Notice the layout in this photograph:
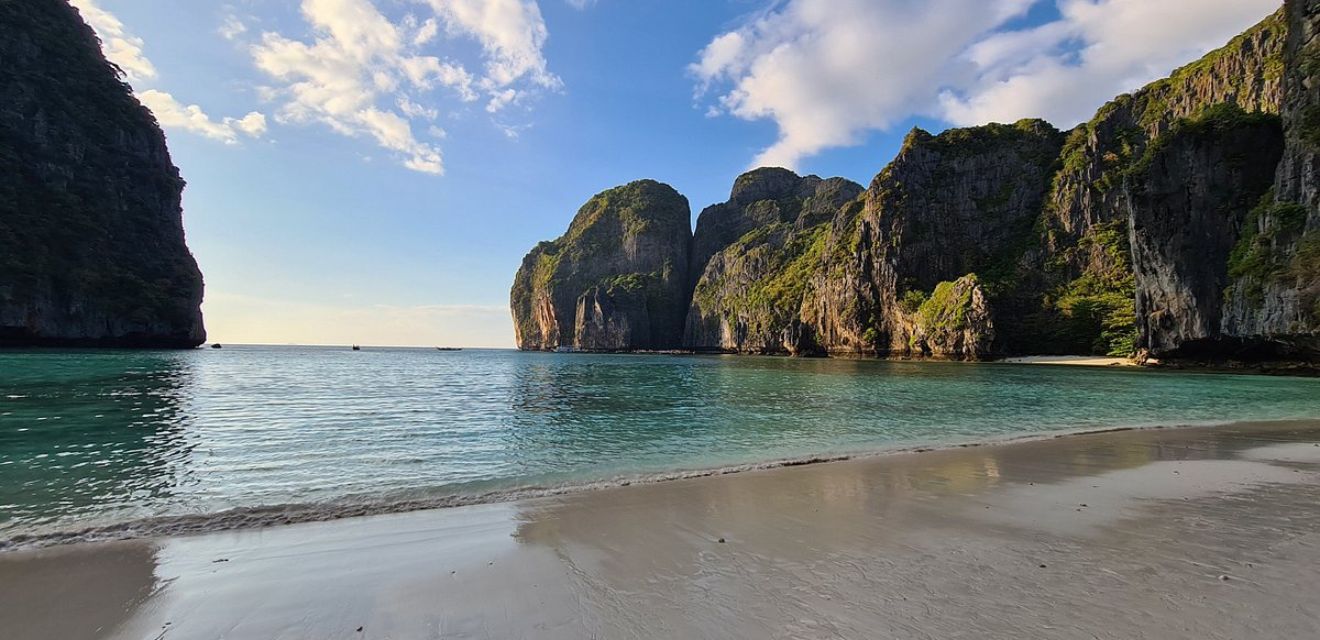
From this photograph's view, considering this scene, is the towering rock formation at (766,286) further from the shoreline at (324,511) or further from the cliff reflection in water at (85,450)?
the cliff reflection in water at (85,450)

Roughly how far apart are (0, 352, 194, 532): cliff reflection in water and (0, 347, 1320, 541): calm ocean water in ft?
0.18

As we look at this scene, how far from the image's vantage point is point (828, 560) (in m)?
5.59

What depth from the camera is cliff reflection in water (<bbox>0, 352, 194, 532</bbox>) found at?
827 cm

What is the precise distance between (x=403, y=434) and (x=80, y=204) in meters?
104

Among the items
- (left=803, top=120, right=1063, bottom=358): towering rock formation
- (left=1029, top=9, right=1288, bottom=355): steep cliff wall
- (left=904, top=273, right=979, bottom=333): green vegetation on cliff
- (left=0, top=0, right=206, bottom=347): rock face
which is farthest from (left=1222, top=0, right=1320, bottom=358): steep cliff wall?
(left=0, top=0, right=206, bottom=347): rock face

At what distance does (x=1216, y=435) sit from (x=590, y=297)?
18420 centimetres

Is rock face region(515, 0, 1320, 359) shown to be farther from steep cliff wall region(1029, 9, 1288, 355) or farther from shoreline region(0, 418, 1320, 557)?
shoreline region(0, 418, 1320, 557)

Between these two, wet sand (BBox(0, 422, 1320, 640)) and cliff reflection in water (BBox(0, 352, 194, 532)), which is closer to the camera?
wet sand (BBox(0, 422, 1320, 640))

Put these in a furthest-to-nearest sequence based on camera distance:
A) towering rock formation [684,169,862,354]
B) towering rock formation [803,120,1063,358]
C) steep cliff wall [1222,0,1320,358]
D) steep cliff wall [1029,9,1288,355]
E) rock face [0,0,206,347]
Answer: towering rock formation [684,169,862,354] < towering rock formation [803,120,1063,358] < steep cliff wall [1029,9,1288,355] < rock face [0,0,206,347] < steep cliff wall [1222,0,1320,358]

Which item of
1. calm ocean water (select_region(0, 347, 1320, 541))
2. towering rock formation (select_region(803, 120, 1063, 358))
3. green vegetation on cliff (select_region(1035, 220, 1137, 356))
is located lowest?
calm ocean water (select_region(0, 347, 1320, 541))

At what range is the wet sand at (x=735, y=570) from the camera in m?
4.13

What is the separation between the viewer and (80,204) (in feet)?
256

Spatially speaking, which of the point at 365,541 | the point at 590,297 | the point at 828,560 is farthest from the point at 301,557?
the point at 590,297

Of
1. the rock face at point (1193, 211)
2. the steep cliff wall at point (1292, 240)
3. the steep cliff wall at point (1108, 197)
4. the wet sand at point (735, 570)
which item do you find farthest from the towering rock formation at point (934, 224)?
the wet sand at point (735, 570)
